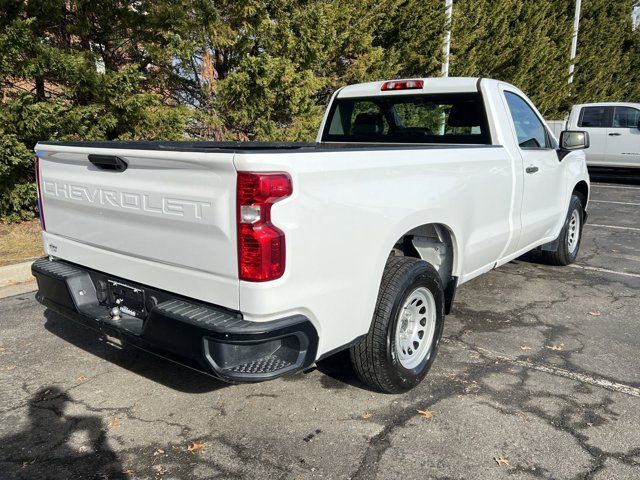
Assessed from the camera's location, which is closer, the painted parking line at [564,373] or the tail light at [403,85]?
the painted parking line at [564,373]

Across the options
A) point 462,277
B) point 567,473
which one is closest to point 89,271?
point 462,277

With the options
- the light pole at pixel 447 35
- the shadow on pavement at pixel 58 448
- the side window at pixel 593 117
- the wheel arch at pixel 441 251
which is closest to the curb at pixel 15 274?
the shadow on pavement at pixel 58 448

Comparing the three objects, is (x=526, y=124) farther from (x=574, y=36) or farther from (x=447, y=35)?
(x=574, y=36)

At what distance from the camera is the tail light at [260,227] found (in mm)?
2295

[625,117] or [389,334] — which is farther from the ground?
[625,117]

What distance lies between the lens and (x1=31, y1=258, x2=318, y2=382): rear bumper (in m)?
2.39

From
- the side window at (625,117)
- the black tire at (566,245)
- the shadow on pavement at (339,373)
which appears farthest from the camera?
the side window at (625,117)

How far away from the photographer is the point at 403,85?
4828mm

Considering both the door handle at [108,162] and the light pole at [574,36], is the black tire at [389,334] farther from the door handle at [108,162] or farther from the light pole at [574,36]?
the light pole at [574,36]

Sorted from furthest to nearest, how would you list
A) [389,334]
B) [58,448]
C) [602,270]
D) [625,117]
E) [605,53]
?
[605,53] → [625,117] → [602,270] → [389,334] → [58,448]

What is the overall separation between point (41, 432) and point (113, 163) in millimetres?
1489

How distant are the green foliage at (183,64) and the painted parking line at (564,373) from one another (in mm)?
5635

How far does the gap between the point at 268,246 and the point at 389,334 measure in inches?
41.6

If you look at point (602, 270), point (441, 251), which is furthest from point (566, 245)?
point (441, 251)
